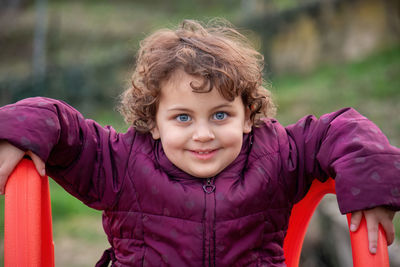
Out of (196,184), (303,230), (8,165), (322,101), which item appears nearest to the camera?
(8,165)

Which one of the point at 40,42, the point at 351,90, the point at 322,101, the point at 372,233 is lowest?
the point at 372,233

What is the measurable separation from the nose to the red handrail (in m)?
0.46

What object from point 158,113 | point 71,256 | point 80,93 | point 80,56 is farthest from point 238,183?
point 80,56

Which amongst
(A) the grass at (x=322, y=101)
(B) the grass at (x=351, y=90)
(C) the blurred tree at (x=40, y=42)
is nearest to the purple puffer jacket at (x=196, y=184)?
(A) the grass at (x=322, y=101)

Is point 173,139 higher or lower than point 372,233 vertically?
higher

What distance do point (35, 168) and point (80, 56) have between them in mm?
8978

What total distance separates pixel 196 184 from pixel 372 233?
55 centimetres

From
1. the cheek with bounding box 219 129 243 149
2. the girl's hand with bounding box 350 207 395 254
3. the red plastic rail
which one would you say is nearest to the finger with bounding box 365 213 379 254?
the girl's hand with bounding box 350 207 395 254

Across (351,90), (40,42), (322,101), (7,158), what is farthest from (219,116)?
(40,42)

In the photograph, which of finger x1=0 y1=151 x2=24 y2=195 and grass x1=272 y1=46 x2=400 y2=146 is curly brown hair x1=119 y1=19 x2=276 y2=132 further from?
grass x1=272 y1=46 x2=400 y2=146

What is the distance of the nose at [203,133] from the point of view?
151cm

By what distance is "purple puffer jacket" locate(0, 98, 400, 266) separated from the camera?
152 centimetres

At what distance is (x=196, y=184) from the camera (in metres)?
1.61

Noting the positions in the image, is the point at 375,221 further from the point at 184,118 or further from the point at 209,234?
the point at 184,118
